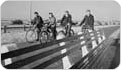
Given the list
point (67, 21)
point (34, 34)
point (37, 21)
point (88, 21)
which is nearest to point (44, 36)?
point (34, 34)

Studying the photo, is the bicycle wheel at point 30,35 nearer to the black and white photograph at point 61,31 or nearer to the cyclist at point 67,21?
the black and white photograph at point 61,31

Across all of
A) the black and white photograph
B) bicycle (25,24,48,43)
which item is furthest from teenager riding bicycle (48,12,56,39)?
bicycle (25,24,48,43)

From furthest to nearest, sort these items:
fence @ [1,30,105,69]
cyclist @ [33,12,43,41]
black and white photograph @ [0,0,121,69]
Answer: cyclist @ [33,12,43,41], black and white photograph @ [0,0,121,69], fence @ [1,30,105,69]

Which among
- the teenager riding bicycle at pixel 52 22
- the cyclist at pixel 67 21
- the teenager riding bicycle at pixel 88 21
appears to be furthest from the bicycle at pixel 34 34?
the teenager riding bicycle at pixel 88 21

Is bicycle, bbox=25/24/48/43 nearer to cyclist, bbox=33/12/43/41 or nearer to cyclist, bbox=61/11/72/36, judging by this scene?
cyclist, bbox=33/12/43/41

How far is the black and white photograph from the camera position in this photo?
4.28 m

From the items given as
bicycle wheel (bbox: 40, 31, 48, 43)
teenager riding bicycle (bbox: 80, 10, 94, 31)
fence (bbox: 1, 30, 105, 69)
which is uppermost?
teenager riding bicycle (bbox: 80, 10, 94, 31)

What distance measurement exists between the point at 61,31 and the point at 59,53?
490 mm

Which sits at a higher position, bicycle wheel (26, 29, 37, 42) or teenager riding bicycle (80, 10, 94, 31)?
teenager riding bicycle (80, 10, 94, 31)

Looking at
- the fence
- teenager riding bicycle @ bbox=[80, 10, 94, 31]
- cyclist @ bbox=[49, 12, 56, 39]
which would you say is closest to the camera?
the fence

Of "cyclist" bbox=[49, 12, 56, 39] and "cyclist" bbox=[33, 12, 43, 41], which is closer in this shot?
"cyclist" bbox=[33, 12, 43, 41]

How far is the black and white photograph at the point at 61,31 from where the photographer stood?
4.28 meters

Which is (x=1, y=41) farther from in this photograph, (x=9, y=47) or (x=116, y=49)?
(x=116, y=49)

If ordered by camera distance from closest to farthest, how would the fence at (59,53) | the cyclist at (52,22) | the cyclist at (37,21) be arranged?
the fence at (59,53) < the cyclist at (37,21) < the cyclist at (52,22)
